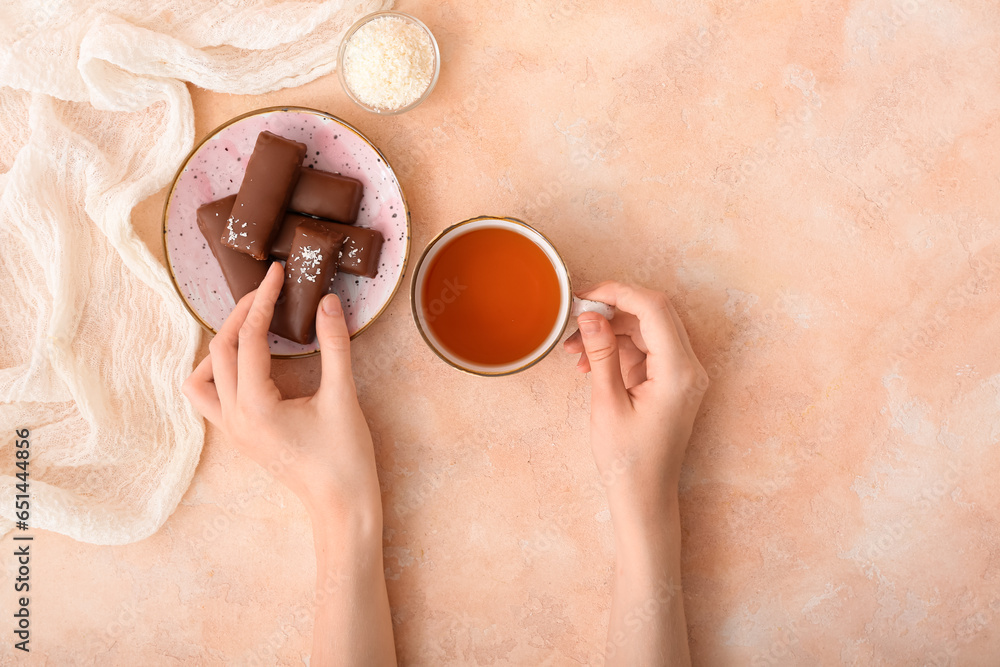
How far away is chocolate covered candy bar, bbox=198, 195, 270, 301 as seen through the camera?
1345 millimetres

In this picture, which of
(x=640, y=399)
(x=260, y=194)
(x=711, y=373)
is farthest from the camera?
(x=711, y=373)

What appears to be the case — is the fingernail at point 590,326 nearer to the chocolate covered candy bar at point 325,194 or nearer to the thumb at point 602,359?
the thumb at point 602,359

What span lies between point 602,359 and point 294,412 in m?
0.71

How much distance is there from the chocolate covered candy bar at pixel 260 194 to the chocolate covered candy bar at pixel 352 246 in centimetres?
6

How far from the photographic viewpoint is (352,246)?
134 cm

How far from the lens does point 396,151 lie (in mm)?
1490

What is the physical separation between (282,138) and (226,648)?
125 centimetres

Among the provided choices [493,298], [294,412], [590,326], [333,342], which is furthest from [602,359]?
[294,412]

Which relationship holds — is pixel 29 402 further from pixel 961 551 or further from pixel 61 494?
pixel 961 551

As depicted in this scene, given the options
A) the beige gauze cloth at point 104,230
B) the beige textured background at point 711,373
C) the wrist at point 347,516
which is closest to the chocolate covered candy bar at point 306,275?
the beige textured background at point 711,373

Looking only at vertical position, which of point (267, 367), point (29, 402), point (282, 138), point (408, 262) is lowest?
point (29, 402)

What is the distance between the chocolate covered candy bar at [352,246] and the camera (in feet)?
4.39

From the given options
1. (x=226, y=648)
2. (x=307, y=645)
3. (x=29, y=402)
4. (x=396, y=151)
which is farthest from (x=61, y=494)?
(x=396, y=151)

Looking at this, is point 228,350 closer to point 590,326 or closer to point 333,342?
point 333,342
